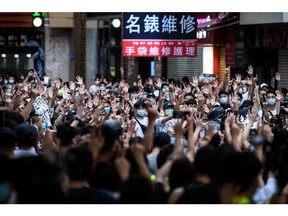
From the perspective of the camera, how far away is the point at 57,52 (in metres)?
38.5

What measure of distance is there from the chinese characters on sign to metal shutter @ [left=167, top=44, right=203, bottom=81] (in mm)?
7222

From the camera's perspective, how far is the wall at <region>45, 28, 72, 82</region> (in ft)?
125

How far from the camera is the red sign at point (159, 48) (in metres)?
22.4

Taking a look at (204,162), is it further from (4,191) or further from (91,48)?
(91,48)

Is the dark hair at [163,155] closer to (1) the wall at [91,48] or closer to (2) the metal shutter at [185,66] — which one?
(2) the metal shutter at [185,66]

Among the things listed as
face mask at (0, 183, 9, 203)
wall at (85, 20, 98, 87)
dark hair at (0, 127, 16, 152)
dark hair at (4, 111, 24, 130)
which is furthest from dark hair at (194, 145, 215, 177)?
wall at (85, 20, 98, 87)

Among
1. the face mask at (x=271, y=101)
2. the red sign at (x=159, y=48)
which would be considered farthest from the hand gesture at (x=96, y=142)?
the red sign at (x=159, y=48)

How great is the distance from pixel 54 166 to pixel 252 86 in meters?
12.4

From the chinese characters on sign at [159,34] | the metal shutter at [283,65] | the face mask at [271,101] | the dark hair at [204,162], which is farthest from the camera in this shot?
the metal shutter at [283,65]

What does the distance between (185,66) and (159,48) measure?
9.89 m

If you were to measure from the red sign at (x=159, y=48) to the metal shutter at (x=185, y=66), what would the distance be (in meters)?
7.34

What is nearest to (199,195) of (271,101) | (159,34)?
(271,101)

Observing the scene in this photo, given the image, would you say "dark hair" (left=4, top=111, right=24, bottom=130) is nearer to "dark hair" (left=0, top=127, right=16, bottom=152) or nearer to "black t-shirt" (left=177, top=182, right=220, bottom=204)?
"dark hair" (left=0, top=127, right=16, bottom=152)

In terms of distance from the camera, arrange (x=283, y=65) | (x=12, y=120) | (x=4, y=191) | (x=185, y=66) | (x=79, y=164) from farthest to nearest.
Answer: (x=185, y=66) < (x=283, y=65) < (x=12, y=120) < (x=79, y=164) < (x=4, y=191)
